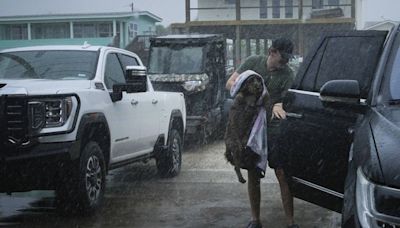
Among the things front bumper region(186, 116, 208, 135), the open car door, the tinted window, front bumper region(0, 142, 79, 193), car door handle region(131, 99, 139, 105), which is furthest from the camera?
front bumper region(186, 116, 208, 135)

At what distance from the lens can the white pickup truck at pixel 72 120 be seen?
5.56 meters

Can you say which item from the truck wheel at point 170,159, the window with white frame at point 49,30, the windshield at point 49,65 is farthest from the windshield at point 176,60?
the window with white frame at point 49,30

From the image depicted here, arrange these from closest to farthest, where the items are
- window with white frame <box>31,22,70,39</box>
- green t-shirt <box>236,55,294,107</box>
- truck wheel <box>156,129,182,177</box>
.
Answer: green t-shirt <box>236,55,294,107</box> < truck wheel <box>156,129,182,177</box> < window with white frame <box>31,22,70,39</box>

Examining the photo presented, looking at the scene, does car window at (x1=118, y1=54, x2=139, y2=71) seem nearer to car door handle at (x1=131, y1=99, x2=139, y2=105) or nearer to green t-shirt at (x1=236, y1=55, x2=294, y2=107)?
car door handle at (x1=131, y1=99, x2=139, y2=105)

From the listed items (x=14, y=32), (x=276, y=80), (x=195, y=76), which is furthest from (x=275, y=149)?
(x=14, y=32)

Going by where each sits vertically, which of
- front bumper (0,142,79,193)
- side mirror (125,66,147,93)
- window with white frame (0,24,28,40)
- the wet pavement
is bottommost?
the wet pavement

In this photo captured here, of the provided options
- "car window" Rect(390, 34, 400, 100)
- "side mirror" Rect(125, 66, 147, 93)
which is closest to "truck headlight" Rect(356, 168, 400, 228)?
"car window" Rect(390, 34, 400, 100)

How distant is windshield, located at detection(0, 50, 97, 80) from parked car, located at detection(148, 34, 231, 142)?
15.2 feet

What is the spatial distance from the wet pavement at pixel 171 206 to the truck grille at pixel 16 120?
3.08 ft

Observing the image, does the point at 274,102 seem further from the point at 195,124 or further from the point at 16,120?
the point at 195,124

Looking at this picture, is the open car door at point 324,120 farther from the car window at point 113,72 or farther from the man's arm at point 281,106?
the car window at point 113,72

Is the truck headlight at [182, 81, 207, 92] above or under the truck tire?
above

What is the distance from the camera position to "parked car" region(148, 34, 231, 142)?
39.0ft

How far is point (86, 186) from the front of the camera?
19.7ft
